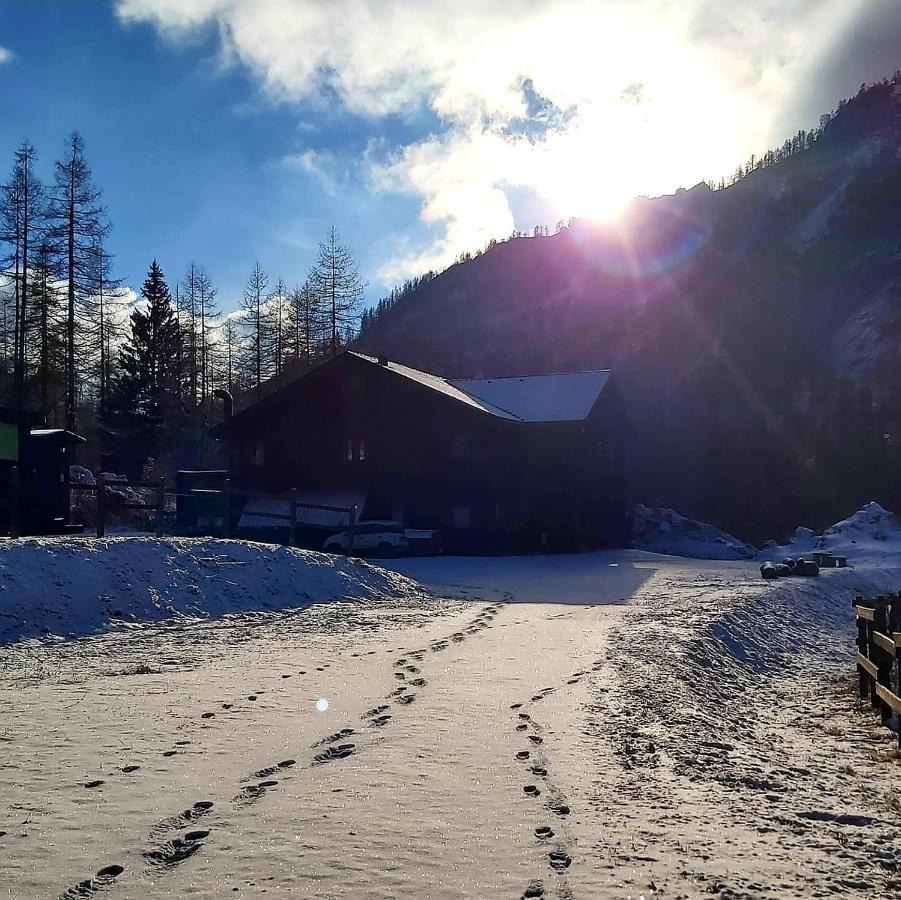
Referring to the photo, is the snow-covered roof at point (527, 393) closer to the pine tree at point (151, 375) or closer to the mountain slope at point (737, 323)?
the mountain slope at point (737, 323)

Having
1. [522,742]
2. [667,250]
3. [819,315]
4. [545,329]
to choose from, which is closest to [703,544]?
[522,742]

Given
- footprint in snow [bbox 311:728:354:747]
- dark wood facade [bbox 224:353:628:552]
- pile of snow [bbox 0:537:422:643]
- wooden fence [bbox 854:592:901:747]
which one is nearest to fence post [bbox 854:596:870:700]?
wooden fence [bbox 854:592:901:747]

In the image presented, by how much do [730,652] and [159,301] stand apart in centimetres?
5075

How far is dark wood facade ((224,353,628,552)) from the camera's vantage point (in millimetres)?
34656

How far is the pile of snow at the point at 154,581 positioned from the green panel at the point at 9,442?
10924 mm

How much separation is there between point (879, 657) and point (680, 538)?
112ft

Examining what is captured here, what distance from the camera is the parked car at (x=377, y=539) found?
3095 cm

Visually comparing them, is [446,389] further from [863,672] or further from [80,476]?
[863,672]

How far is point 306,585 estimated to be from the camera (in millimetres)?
17656

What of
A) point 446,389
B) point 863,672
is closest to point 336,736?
point 863,672

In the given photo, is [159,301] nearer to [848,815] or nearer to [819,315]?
[848,815]

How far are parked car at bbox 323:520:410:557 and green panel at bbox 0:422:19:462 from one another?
33.8 ft

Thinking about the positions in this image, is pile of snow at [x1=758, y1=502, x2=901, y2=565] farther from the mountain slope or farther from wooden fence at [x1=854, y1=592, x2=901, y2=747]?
wooden fence at [x1=854, y1=592, x2=901, y2=747]

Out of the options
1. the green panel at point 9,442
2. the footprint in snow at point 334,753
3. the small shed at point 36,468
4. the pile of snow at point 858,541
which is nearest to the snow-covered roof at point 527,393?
the pile of snow at point 858,541
